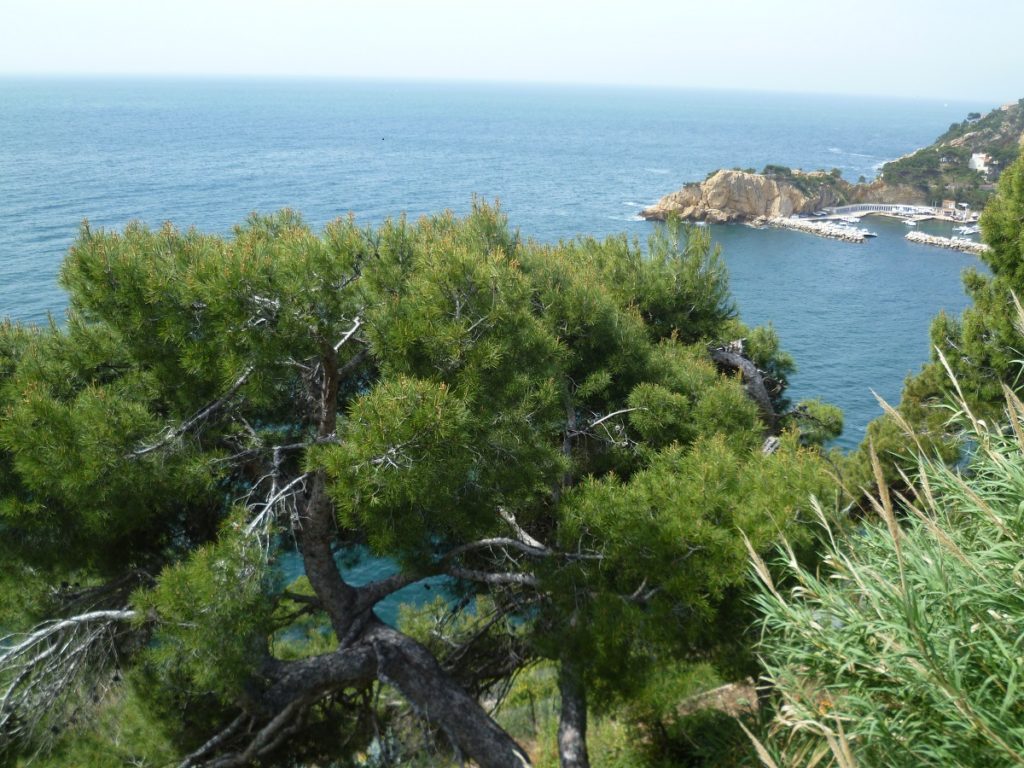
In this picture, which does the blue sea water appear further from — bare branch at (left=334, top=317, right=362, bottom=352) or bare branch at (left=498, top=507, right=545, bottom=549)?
bare branch at (left=498, top=507, right=545, bottom=549)

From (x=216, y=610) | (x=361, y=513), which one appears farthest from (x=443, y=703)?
(x=216, y=610)

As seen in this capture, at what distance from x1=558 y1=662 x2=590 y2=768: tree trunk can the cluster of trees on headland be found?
0.02 metres

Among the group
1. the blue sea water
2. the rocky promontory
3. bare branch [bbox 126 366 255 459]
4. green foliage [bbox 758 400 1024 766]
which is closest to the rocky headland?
the rocky promontory

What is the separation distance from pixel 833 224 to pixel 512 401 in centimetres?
5602

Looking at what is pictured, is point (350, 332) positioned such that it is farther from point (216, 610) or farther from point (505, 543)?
point (505, 543)

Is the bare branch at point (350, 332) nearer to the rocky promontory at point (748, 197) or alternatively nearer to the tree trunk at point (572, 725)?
the tree trunk at point (572, 725)

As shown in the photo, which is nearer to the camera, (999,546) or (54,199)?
(999,546)

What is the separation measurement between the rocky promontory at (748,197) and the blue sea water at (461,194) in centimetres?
254

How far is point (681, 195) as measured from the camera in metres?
54.3

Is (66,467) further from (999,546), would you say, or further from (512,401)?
(999,546)

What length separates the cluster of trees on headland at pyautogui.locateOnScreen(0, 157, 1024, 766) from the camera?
4.23 metres

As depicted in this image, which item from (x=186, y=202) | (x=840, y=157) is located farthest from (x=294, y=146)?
(x=840, y=157)

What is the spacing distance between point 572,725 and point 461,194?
48.1 metres

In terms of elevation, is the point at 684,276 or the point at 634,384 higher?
the point at 684,276
